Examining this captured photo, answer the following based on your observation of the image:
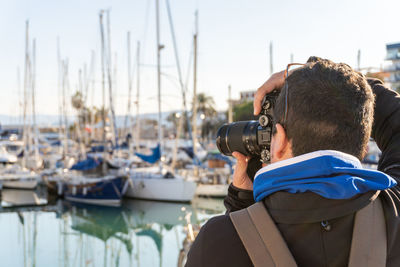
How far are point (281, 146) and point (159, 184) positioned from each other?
56.9 ft

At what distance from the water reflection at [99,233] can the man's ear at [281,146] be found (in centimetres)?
704

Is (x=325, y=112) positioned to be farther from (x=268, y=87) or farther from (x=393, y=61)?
(x=393, y=61)

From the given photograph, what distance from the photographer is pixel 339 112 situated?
3.10 feet

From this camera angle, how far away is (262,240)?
0.88 meters

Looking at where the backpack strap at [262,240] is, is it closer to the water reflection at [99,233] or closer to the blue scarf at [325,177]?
the blue scarf at [325,177]

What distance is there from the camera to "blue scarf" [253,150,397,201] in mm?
875

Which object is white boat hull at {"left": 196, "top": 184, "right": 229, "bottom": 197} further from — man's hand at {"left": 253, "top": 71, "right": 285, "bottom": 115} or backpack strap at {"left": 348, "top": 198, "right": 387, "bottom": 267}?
backpack strap at {"left": 348, "top": 198, "right": 387, "bottom": 267}

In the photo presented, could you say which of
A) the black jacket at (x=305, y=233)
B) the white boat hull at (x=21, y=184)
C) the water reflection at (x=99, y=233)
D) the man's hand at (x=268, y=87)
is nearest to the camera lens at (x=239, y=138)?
the man's hand at (x=268, y=87)

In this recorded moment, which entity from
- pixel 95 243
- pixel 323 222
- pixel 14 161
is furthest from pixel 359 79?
pixel 14 161

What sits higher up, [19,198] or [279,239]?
[279,239]

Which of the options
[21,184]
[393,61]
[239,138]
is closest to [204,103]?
[393,61]

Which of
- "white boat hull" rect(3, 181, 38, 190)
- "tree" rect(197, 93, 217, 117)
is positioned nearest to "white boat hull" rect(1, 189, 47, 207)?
"white boat hull" rect(3, 181, 38, 190)

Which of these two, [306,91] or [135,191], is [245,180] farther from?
[135,191]

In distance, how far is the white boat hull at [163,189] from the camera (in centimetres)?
1764
